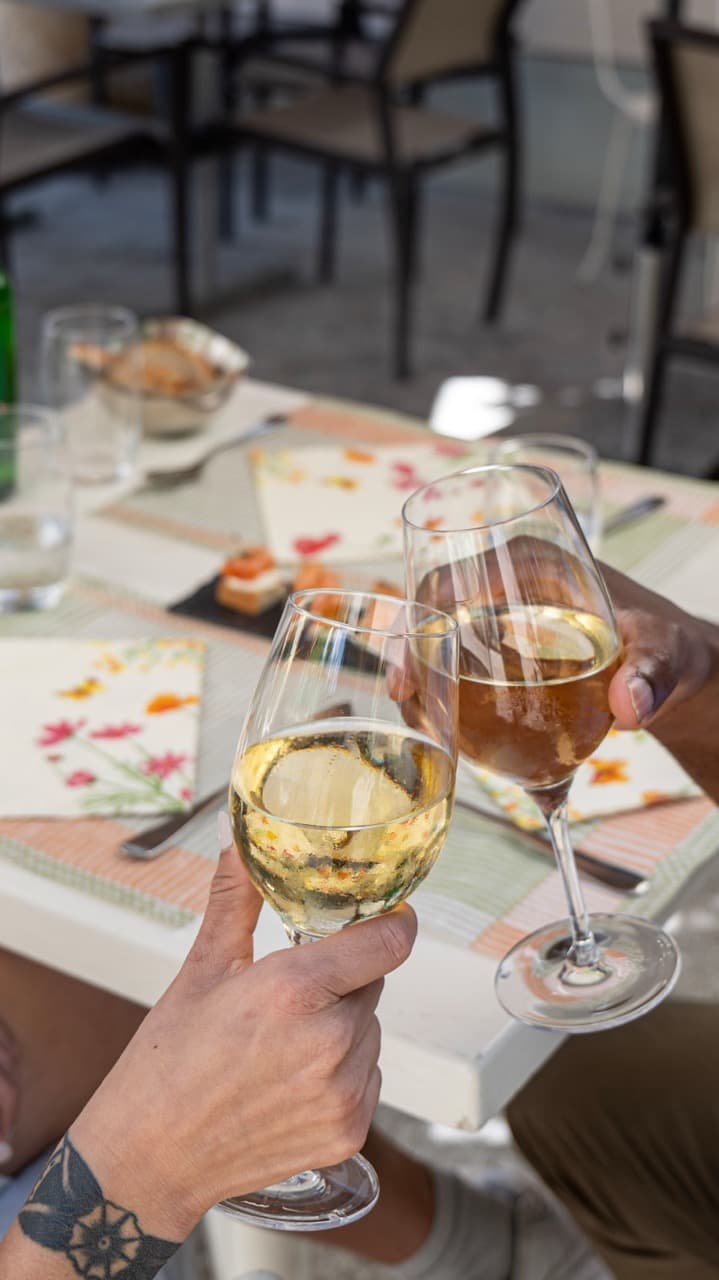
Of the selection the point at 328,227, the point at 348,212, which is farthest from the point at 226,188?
the point at 328,227

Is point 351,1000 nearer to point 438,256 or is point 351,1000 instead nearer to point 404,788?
point 404,788

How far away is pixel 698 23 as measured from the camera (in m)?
4.39

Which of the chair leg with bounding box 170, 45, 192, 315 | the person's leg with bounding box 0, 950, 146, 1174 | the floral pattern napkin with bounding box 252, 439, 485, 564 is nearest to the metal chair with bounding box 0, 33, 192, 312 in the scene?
the chair leg with bounding box 170, 45, 192, 315

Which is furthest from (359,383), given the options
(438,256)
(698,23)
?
(698,23)

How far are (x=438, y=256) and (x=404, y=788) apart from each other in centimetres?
415

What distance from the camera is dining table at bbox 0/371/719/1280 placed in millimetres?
739

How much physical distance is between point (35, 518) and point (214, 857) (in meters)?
0.42

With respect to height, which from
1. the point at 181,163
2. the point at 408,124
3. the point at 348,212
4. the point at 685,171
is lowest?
the point at 348,212

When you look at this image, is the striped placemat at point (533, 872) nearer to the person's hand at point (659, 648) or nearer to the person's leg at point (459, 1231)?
the person's hand at point (659, 648)

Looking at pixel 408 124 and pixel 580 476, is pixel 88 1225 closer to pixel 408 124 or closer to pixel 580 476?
pixel 580 476

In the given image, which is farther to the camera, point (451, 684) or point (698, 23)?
point (698, 23)

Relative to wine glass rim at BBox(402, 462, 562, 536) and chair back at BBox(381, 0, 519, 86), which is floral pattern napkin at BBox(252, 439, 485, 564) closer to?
wine glass rim at BBox(402, 462, 562, 536)

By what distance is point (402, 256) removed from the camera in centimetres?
354

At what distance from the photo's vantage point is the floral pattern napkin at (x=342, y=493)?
1.25 m
